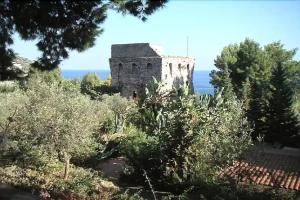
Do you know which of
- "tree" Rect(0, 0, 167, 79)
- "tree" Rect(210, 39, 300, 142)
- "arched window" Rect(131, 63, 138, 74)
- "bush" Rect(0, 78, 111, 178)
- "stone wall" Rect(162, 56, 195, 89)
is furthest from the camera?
"tree" Rect(210, 39, 300, 142)

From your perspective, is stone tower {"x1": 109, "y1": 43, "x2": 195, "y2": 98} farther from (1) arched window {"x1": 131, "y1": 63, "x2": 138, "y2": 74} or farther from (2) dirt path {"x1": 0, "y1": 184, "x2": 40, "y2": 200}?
(2) dirt path {"x1": 0, "y1": 184, "x2": 40, "y2": 200}

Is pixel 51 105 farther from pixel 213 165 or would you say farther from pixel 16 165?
pixel 213 165

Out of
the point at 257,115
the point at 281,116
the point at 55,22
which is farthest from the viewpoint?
the point at 257,115

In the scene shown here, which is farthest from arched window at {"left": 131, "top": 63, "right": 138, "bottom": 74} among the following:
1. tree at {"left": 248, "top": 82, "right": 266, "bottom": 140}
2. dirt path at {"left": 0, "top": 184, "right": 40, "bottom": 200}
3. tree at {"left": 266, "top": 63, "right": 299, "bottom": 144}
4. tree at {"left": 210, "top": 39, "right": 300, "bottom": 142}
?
dirt path at {"left": 0, "top": 184, "right": 40, "bottom": 200}

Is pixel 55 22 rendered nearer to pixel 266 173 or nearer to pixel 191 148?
pixel 191 148

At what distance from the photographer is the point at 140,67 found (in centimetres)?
3681

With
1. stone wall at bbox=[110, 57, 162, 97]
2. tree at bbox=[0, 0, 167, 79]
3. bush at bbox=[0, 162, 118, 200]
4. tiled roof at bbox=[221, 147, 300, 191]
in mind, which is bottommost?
bush at bbox=[0, 162, 118, 200]

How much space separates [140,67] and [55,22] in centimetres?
2773

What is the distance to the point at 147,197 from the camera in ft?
47.8

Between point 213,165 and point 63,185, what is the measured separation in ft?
18.8

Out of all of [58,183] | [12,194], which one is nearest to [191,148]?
[58,183]

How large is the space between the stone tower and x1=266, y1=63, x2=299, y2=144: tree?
32.9 feet

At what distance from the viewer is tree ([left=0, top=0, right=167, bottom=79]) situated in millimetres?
8555

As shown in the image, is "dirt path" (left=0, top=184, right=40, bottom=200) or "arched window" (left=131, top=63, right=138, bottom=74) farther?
"arched window" (left=131, top=63, right=138, bottom=74)
